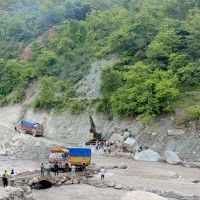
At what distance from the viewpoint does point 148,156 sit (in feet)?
129

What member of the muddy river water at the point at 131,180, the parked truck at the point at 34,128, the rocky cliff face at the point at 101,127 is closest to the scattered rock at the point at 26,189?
the muddy river water at the point at 131,180

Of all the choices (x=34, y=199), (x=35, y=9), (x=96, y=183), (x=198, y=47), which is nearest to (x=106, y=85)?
(x=198, y=47)

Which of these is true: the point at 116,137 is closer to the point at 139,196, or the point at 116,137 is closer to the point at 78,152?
the point at 78,152

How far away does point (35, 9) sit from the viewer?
4929 inches

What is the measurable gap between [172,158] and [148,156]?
339cm

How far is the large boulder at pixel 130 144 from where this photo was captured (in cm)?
4384

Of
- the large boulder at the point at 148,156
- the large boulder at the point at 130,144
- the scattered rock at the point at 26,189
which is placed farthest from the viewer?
the large boulder at the point at 130,144

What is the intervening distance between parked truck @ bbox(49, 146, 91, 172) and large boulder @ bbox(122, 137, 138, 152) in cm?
1231

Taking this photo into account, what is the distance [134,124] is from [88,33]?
4428 centimetres

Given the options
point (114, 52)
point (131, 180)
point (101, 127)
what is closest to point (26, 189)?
point (131, 180)

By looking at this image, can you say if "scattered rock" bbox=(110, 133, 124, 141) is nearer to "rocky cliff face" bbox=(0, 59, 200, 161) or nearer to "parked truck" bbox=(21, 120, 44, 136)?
"rocky cliff face" bbox=(0, 59, 200, 161)

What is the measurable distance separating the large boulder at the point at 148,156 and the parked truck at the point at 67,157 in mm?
9592

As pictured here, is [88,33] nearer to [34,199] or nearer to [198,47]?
[198,47]

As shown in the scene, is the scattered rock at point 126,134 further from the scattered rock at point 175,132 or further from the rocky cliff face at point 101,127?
the scattered rock at point 175,132
